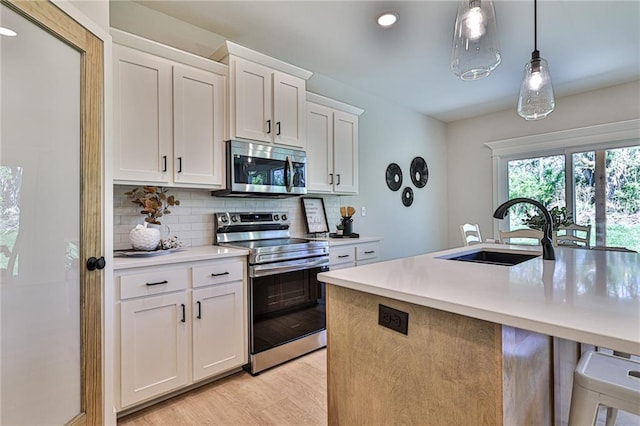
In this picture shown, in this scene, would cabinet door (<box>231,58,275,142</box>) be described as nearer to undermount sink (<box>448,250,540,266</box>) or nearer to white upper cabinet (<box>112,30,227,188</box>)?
white upper cabinet (<box>112,30,227,188</box>)

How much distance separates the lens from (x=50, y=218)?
1.41m

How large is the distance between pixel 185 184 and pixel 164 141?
0.32 meters

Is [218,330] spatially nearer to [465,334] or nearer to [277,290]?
[277,290]

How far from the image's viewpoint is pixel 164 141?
7.27 ft

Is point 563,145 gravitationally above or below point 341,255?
above

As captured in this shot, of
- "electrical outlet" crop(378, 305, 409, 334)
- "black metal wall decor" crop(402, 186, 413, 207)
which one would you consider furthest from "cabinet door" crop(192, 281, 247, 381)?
"black metal wall decor" crop(402, 186, 413, 207)

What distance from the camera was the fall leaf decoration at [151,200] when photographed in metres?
2.24

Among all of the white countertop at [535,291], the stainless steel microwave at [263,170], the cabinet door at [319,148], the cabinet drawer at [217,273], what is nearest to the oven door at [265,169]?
the stainless steel microwave at [263,170]

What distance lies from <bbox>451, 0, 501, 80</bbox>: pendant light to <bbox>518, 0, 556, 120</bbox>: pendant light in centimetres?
58

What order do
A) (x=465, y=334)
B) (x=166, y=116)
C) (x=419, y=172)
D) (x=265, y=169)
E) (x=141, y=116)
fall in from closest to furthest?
(x=465, y=334) < (x=141, y=116) < (x=166, y=116) < (x=265, y=169) < (x=419, y=172)

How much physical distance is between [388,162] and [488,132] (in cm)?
187

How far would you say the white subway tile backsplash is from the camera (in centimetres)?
225

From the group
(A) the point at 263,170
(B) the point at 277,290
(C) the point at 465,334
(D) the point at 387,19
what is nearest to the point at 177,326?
(B) the point at 277,290

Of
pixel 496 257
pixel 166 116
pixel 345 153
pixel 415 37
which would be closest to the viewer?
pixel 496 257
